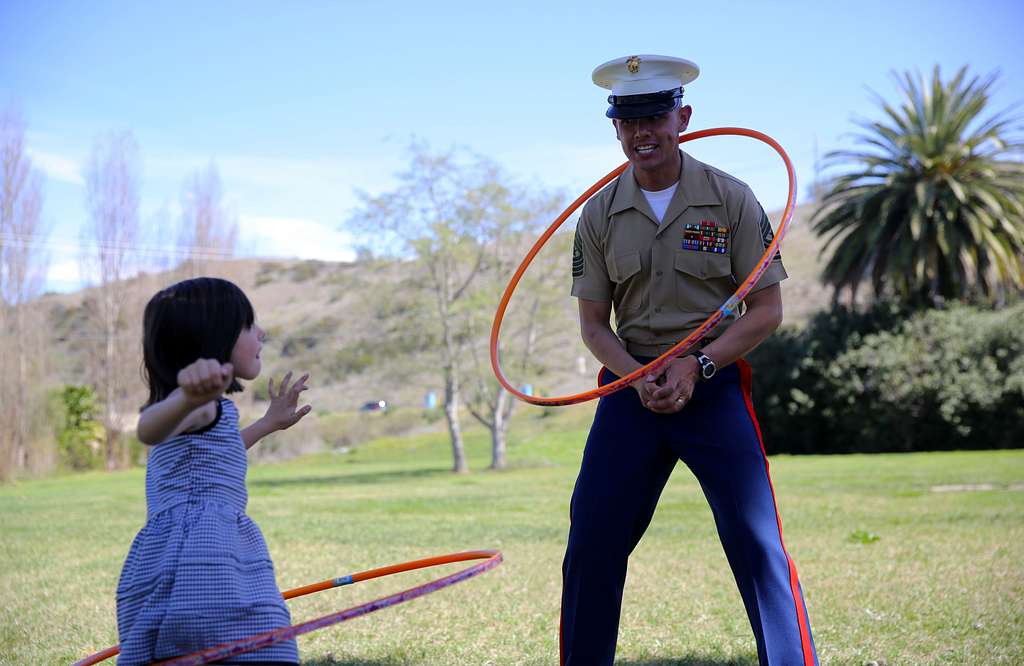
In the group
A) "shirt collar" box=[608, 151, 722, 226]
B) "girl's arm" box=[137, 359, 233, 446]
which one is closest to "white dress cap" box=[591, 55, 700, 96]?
"shirt collar" box=[608, 151, 722, 226]

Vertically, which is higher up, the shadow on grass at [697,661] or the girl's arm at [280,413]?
the girl's arm at [280,413]

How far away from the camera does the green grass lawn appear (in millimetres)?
6102

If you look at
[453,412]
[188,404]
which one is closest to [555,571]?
[188,404]

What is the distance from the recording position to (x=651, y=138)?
14.4ft

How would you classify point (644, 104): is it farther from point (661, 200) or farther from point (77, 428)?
point (77, 428)

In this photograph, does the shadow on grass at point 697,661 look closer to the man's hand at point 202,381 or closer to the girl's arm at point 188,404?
the girl's arm at point 188,404

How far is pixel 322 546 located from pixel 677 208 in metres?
8.35

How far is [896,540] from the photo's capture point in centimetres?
1120

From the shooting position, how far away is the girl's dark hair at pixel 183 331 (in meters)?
3.25

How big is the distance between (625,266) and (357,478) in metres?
26.4

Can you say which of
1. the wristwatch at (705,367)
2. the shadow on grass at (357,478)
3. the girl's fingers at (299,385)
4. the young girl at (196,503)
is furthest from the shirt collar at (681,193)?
the shadow on grass at (357,478)

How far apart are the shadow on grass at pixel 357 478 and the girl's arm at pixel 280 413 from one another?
930 inches

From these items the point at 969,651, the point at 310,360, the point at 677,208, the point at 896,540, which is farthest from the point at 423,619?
the point at 310,360

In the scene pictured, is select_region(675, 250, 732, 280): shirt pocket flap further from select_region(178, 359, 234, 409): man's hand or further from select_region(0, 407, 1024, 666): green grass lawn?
select_region(0, 407, 1024, 666): green grass lawn
